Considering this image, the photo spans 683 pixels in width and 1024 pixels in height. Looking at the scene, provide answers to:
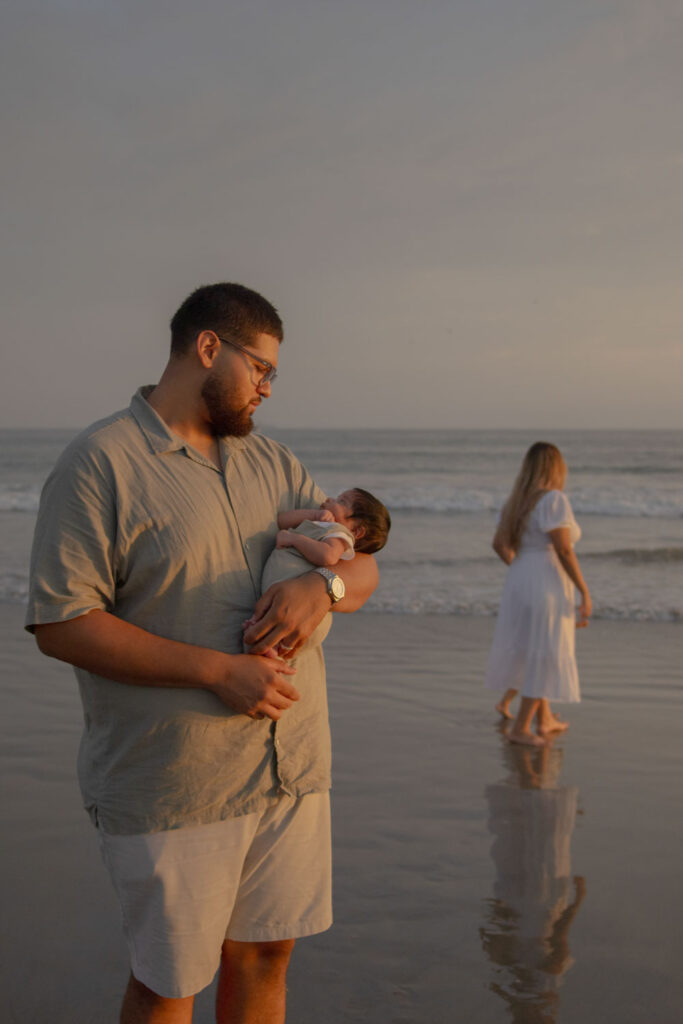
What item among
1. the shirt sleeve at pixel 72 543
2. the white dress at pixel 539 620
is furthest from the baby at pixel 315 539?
the white dress at pixel 539 620

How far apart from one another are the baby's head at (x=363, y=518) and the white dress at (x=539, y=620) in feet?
11.3

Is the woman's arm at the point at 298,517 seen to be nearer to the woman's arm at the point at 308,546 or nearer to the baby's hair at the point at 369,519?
the woman's arm at the point at 308,546

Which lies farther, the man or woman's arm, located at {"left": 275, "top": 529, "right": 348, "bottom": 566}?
woman's arm, located at {"left": 275, "top": 529, "right": 348, "bottom": 566}

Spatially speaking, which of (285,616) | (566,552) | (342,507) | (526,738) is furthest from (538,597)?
(285,616)

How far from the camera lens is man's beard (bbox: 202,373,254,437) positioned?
2158 millimetres

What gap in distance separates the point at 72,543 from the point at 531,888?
2.72 m

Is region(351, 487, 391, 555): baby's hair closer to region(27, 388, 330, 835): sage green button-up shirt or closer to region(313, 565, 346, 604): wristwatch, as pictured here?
region(313, 565, 346, 604): wristwatch

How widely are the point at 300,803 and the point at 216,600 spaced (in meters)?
0.56

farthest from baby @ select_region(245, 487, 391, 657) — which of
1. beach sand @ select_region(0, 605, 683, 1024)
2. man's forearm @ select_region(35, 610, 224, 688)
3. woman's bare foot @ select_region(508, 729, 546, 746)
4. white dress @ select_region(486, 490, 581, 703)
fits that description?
white dress @ select_region(486, 490, 581, 703)

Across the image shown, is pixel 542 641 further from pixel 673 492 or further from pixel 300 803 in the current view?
pixel 673 492

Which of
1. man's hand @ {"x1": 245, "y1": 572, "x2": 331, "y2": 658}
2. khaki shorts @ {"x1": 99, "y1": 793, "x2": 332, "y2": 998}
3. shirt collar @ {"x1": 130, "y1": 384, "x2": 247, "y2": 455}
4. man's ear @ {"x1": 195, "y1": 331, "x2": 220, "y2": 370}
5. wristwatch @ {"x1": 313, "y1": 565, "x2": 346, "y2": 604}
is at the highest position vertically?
man's ear @ {"x1": 195, "y1": 331, "x2": 220, "y2": 370}

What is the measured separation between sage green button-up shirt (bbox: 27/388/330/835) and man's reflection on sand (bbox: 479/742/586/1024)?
1368mm

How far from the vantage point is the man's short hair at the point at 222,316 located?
216 cm

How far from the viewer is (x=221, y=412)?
2168 millimetres
